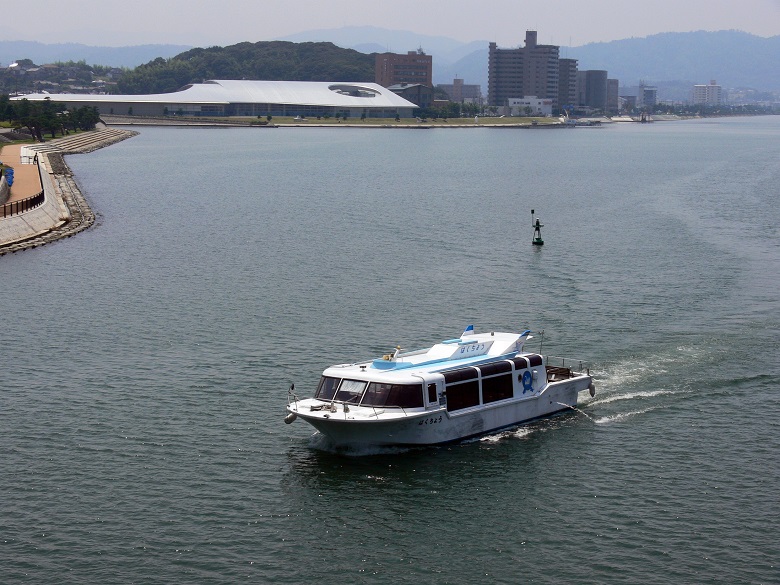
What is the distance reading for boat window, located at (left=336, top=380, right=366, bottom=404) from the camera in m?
31.0

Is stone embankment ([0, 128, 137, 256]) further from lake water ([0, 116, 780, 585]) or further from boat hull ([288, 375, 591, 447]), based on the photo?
boat hull ([288, 375, 591, 447])

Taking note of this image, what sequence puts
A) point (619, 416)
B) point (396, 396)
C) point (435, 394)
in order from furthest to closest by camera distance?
point (619, 416)
point (435, 394)
point (396, 396)

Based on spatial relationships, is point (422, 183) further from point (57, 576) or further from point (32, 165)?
point (57, 576)

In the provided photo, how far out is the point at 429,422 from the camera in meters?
31.0

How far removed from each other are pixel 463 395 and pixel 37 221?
5172 cm

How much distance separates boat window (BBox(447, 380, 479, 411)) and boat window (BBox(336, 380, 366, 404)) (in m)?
2.69

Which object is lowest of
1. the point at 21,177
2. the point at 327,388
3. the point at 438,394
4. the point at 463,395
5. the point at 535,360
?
the point at 463,395

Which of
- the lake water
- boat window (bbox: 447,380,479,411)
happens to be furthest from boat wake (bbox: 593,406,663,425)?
boat window (bbox: 447,380,479,411)

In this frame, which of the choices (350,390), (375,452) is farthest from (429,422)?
(350,390)

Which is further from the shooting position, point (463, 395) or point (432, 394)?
point (463, 395)

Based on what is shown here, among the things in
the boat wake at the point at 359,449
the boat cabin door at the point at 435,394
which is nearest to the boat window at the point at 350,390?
the boat wake at the point at 359,449

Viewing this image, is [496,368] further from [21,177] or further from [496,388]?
[21,177]

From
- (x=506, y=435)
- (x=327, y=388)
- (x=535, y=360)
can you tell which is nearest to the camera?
(x=327, y=388)

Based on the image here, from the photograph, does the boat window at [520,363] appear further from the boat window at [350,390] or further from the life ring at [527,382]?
the boat window at [350,390]
